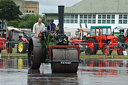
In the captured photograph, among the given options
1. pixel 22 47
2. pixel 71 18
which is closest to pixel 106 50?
pixel 22 47

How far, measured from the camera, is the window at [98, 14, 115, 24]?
8262 centimetres

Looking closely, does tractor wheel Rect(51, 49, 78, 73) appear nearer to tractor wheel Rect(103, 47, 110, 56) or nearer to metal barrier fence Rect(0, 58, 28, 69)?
metal barrier fence Rect(0, 58, 28, 69)

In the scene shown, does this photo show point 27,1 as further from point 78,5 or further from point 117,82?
point 117,82

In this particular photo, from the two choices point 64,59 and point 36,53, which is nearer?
point 64,59

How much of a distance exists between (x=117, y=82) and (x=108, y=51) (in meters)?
16.0

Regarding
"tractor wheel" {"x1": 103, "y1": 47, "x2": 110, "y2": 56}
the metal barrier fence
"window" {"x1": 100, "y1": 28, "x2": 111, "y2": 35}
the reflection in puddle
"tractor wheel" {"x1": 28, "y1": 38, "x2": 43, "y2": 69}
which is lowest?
the reflection in puddle

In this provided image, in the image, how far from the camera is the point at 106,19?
272 feet

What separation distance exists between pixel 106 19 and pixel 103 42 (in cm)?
5423

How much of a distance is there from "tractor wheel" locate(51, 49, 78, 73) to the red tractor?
44.9 feet

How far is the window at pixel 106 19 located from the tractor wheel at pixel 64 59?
69893 mm

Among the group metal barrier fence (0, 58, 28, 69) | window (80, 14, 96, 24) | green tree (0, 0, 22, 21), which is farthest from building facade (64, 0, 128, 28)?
metal barrier fence (0, 58, 28, 69)

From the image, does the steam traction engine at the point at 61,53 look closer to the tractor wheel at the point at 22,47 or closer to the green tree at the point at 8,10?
the tractor wheel at the point at 22,47

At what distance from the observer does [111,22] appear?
271 feet

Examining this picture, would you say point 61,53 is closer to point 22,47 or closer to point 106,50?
point 22,47
